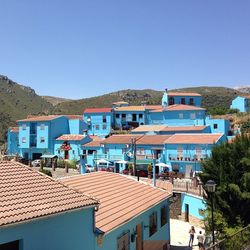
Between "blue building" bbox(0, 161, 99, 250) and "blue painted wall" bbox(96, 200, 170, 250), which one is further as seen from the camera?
"blue painted wall" bbox(96, 200, 170, 250)

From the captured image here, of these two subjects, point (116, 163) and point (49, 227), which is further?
point (116, 163)

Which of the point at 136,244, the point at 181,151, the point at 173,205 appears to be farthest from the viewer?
the point at 181,151

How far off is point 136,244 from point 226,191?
5684 millimetres

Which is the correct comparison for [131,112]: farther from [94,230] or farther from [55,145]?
[94,230]

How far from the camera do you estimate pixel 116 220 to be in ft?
42.5

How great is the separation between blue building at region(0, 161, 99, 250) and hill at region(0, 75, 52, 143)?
91045 millimetres

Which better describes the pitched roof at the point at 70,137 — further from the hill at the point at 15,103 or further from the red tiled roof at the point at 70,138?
the hill at the point at 15,103

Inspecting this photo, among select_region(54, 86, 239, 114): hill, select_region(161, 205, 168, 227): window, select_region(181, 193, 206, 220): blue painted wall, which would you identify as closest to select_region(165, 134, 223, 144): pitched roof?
select_region(181, 193, 206, 220): blue painted wall

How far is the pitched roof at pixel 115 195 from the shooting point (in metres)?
13.1

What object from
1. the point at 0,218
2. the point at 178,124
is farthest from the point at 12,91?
the point at 0,218

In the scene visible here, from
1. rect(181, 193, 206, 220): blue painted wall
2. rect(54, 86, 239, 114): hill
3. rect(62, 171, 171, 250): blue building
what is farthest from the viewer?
rect(54, 86, 239, 114): hill

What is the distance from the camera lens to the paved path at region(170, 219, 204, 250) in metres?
24.3

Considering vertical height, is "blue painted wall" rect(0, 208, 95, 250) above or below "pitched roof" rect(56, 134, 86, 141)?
below

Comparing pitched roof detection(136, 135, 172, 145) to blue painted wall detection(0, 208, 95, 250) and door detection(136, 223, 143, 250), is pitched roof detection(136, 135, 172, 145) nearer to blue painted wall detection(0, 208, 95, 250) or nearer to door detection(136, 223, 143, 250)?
door detection(136, 223, 143, 250)
